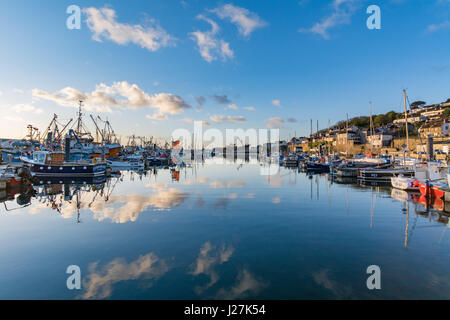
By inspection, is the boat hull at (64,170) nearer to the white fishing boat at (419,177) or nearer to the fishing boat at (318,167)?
the white fishing boat at (419,177)

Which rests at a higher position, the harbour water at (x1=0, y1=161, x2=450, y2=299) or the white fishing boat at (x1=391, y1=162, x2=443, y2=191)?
the white fishing boat at (x1=391, y1=162, x2=443, y2=191)

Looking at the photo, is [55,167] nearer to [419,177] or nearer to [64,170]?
[64,170]

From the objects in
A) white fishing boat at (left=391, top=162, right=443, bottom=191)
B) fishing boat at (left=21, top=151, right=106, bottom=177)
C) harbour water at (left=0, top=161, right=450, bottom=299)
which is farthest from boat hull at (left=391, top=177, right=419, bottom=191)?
fishing boat at (left=21, top=151, right=106, bottom=177)

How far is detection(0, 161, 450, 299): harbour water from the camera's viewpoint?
24.5ft

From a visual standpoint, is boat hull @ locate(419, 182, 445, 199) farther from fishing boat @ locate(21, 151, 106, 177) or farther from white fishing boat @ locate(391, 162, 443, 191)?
fishing boat @ locate(21, 151, 106, 177)

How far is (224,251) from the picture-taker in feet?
33.7

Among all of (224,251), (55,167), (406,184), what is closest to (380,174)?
(406,184)

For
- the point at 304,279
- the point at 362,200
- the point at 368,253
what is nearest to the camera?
the point at 304,279

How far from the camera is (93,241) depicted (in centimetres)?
1165
